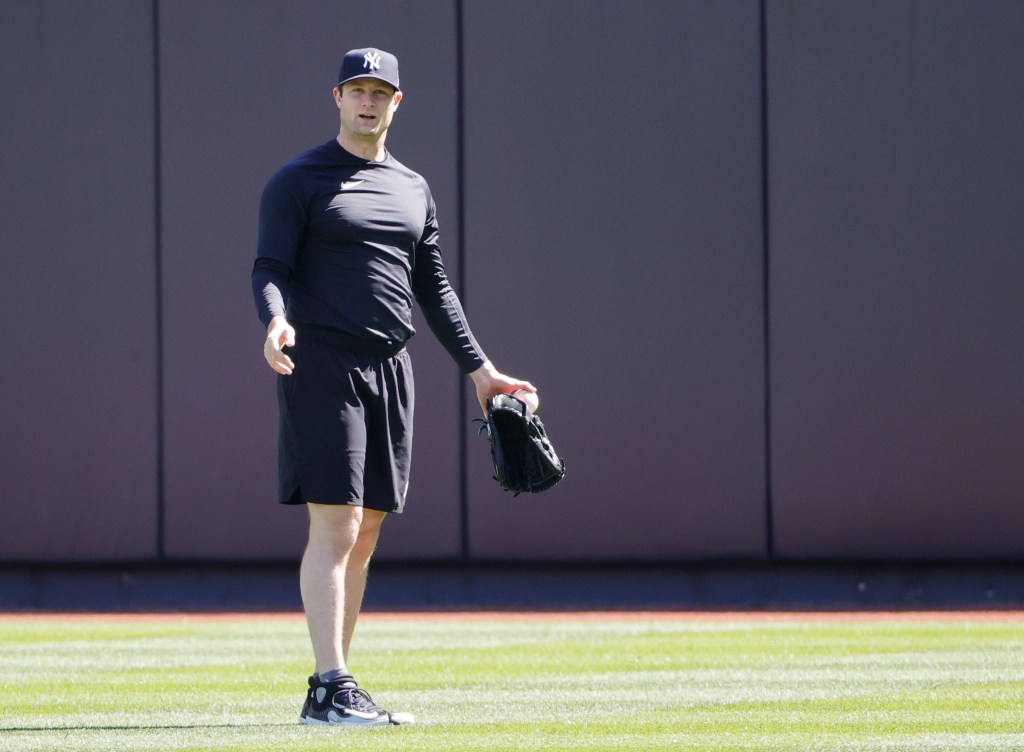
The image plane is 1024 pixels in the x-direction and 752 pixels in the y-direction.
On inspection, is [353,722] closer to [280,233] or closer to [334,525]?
[334,525]

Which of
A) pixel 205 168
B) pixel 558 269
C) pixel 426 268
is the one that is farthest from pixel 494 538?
pixel 426 268

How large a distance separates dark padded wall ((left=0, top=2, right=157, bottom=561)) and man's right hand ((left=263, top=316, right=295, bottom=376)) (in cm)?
649

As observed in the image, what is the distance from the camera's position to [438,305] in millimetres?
5496

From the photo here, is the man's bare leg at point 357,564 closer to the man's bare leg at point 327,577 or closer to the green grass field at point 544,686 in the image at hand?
the man's bare leg at point 327,577

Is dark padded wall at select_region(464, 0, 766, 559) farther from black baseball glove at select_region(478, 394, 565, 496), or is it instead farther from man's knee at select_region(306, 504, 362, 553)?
man's knee at select_region(306, 504, 362, 553)

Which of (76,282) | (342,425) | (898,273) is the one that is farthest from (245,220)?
(342,425)

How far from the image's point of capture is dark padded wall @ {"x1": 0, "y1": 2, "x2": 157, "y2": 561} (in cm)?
1102

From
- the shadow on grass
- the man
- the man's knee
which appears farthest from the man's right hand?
the shadow on grass

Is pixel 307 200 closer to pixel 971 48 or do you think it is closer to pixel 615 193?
pixel 615 193

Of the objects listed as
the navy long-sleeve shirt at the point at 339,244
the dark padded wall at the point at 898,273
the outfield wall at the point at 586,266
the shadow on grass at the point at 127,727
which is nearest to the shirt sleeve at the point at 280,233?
the navy long-sleeve shirt at the point at 339,244

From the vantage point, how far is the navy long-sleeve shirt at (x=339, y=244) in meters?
5.05

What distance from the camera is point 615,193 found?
10977 mm

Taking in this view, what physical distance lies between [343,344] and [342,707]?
1047mm

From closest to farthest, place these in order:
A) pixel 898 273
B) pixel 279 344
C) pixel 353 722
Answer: pixel 279 344 < pixel 353 722 < pixel 898 273
